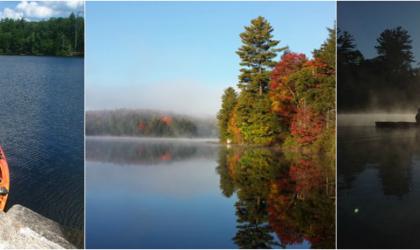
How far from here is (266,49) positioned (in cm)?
709

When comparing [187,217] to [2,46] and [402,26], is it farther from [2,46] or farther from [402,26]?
[402,26]

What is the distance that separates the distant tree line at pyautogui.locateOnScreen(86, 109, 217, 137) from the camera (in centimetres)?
680

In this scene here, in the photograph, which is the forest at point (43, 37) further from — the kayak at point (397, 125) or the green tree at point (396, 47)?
the kayak at point (397, 125)

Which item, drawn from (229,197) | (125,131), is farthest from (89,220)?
(229,197)

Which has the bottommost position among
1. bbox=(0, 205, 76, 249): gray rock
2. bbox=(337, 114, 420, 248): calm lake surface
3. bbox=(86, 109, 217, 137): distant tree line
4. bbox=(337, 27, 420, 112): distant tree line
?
bbox=(0, 205, 76, 249): gray rock

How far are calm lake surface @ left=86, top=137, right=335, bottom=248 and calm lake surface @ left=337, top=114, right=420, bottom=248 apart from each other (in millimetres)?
267

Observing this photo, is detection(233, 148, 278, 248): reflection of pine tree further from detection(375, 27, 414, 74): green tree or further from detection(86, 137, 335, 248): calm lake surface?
detection(375, 27, 414, 74): green tree

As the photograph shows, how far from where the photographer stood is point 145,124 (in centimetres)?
696

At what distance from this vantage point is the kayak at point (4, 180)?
260 inches

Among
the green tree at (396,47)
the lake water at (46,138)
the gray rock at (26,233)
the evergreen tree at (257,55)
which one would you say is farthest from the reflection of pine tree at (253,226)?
the green tree at (396,47)

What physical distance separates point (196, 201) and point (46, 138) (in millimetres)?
2456

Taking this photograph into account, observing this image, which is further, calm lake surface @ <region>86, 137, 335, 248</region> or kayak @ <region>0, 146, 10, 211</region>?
calm lake surface @ <region>86, 137, 335, 248</region>

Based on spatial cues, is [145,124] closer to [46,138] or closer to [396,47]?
[46,138]

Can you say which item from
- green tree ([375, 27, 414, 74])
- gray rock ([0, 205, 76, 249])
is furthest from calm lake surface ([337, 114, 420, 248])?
gray rock ([0, 205, 76, 249])
